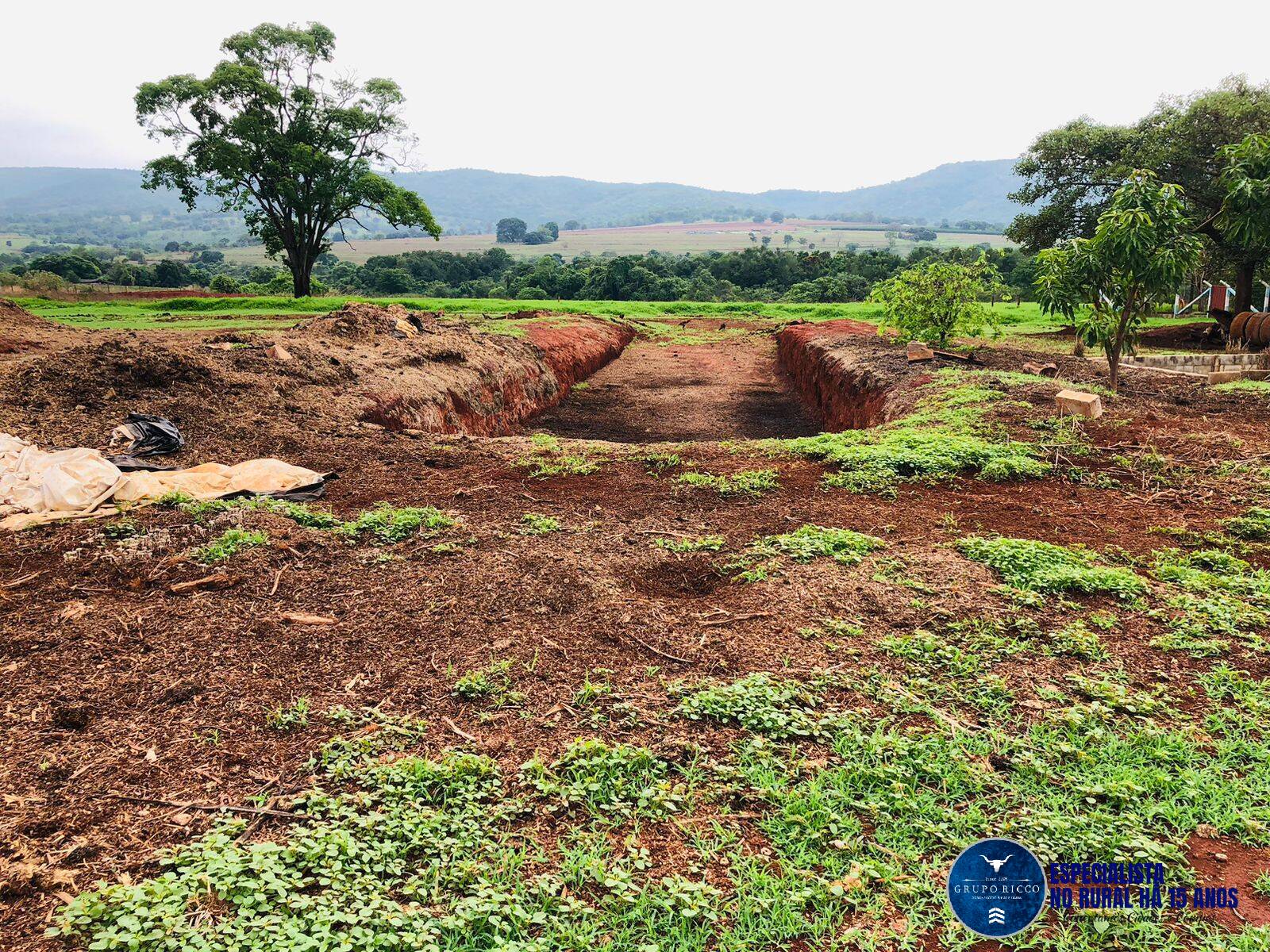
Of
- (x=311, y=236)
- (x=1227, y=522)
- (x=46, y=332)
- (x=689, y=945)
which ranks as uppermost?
(x=311, y=236)

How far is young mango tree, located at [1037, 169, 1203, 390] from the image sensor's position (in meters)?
10.1

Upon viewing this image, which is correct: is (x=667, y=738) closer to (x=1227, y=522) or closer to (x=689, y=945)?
(x=689, y=945)

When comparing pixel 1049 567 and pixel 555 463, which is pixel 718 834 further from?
pixel 555 463

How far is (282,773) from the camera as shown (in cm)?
314

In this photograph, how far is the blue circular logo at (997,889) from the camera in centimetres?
244

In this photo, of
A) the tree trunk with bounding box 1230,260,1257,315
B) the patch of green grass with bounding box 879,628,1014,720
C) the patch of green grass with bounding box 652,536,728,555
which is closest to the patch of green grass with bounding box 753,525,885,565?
the patch of green grass with bounding box 652,536,728,555

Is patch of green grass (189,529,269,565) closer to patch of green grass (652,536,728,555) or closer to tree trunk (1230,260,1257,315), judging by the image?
patch of green grass (652,536,728,555)

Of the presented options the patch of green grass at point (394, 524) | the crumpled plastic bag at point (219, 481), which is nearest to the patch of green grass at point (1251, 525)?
the patch of green grass at point (394, 524)

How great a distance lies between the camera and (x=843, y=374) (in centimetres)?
1524

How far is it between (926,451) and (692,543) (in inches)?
134

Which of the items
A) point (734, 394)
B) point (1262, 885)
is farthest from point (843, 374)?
point (1262, 885)

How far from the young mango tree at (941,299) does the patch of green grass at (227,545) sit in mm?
14523

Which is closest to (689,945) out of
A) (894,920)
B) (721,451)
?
(894,920)

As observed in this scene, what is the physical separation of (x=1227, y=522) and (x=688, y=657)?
197 inches
